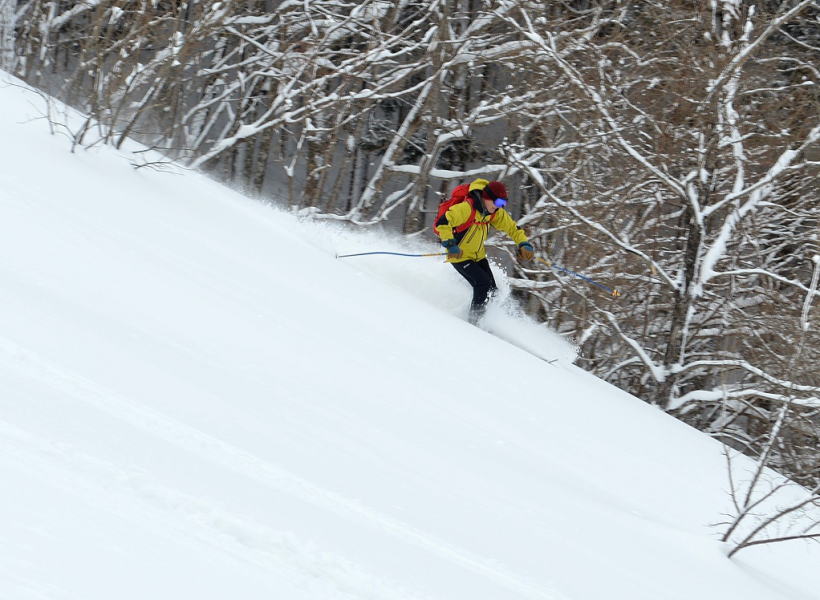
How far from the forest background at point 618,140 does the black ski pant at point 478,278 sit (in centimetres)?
215

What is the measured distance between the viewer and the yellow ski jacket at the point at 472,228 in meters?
7.73

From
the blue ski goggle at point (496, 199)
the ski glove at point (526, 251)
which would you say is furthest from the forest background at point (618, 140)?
the blue ski goggle at point (496, 199)

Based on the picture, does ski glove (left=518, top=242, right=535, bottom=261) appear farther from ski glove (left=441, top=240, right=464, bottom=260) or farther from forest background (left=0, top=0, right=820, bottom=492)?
forest background (left=0, top=0, right=820, bottom=492)

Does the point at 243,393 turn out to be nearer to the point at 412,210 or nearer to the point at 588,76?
the point at 588,76

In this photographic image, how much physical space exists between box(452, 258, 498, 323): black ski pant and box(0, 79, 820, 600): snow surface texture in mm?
483

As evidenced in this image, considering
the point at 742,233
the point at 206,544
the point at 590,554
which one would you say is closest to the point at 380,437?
the point at 590,554

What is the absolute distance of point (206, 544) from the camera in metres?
2.60

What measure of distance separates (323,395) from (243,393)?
0.55m

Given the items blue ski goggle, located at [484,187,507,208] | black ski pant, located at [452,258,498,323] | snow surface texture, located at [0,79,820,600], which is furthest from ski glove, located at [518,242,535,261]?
snow surface texture, located at [0,79,820,600]

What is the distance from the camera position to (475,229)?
314 inches

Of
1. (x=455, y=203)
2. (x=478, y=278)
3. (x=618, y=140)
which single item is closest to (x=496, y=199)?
(x=455, y=203)

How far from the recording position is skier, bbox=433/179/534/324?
7742mm

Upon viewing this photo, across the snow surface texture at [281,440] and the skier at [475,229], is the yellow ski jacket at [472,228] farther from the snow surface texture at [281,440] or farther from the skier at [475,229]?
the snow surface texture at [281,440]

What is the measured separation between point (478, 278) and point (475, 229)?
47 cm
